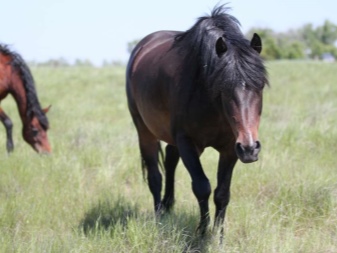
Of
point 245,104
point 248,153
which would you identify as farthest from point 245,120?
point 248,153

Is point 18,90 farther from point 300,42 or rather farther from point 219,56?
point 300,42

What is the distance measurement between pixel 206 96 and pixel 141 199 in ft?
6.57

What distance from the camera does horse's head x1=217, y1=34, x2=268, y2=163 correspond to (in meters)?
2.94

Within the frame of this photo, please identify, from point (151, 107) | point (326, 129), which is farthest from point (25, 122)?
point (326, 129)

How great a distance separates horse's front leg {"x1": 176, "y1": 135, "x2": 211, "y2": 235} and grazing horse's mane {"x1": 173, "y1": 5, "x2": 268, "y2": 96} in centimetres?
47

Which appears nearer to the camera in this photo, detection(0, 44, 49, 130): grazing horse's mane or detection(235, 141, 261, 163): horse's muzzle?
detection(235, 141, 261, 163): horse's muzzle

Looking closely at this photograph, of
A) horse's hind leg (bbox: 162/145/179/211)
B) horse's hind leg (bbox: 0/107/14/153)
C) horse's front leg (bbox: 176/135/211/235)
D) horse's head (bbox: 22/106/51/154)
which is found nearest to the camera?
horse's front leg (bbox: 176/135/211/235)

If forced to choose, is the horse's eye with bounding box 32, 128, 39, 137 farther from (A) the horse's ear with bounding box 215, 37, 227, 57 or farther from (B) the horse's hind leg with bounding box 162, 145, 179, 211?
(A) the horse's ear with bounding box 215, 37, 227, 57

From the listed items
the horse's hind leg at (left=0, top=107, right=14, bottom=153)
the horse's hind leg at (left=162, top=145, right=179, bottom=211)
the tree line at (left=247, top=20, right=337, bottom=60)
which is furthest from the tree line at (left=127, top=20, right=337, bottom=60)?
the horse's hind leg at (left=162, top=145, right=179, bottom=211)

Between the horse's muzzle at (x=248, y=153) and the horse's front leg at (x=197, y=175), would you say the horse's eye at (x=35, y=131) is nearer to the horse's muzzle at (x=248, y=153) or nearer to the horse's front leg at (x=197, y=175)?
the horse's front leg at (x=197, y=175)

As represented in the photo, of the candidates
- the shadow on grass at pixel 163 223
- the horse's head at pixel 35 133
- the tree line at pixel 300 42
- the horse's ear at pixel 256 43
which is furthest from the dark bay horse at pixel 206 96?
the tree line at pixel 300 42

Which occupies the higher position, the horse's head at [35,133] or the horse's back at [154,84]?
the horse's back at [154,84]

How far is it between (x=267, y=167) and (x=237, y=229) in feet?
5.37

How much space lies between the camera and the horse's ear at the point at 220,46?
327 centimetres
